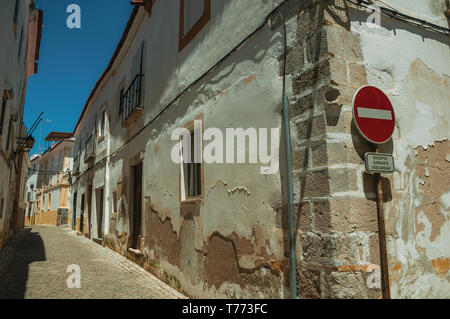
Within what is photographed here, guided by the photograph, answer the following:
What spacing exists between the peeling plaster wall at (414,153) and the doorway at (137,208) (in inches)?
234

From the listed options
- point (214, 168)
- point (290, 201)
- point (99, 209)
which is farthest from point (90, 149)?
point (290, 201)

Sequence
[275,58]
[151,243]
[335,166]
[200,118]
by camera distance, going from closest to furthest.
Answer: [335,166] < [275,58] < [200,118] < [151,243]

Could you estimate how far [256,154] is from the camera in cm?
348

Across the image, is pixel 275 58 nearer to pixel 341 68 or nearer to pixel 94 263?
pixel 341 68

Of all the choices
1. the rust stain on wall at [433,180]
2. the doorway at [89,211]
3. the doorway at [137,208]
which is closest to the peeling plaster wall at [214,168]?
the doorway at [137,208]

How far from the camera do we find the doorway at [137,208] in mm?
7805

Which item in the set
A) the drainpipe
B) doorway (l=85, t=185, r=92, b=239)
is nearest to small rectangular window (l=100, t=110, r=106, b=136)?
doorway (l=85, t=185, r=92, b=239)

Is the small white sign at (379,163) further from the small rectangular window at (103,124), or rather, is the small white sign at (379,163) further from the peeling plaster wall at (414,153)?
the small rectangular window at (103,124)

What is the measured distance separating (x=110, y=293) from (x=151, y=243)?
144cm

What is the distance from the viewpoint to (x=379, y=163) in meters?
2.67

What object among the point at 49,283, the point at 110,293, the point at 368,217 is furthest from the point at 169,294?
the point at 368,217

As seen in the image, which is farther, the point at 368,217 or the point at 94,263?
the point at 94,263

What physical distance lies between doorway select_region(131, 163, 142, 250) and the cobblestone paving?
1.72ft

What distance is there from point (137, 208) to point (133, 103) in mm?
2387
